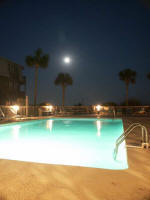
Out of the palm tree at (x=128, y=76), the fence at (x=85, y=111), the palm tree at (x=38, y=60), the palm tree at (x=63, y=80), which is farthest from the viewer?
the palm tree at (x=63, y=80)

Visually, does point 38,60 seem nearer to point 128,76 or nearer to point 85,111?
point 85,111

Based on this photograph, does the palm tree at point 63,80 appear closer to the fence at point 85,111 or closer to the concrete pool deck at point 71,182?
the fence at point 85,111

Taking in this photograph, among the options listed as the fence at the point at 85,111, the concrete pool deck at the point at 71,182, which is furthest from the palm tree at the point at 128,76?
the concrete pool deck at the point at 71,182

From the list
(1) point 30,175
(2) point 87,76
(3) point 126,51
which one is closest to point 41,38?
(2) point 87,76

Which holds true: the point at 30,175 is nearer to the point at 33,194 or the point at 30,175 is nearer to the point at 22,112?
the point at 33,194

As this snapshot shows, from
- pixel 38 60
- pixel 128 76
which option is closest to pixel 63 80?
pixel 38 60

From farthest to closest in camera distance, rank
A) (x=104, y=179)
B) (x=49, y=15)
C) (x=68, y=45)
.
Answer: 1. (x=68, y=45)
2. (x=49, y=15)
3. (x=104, y=179)

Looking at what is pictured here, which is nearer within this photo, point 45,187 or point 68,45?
point 45,187

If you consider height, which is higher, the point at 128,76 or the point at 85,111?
the point at 128,76

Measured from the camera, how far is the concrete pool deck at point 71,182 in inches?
65.3

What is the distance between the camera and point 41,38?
30.2 metres

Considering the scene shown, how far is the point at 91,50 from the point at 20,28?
57.1 feet

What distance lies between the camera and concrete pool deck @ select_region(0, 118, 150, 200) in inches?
65.3

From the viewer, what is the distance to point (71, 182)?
1.91 m
